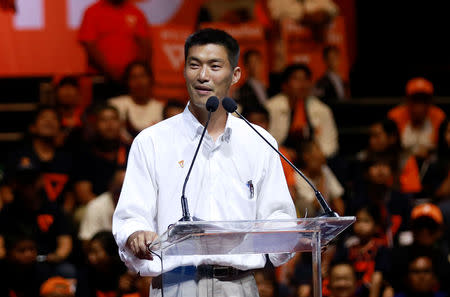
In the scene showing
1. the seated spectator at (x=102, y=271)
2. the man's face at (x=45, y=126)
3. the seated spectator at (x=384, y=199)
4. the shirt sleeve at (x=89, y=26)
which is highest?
the shirt sleeve at (x=89, y=26)

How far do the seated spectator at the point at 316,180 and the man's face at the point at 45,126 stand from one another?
1.98 metres

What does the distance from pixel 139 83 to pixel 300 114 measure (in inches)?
58.3

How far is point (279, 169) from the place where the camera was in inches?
132

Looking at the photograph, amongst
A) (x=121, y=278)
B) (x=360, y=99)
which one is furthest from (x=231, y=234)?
(x=360, y=99)

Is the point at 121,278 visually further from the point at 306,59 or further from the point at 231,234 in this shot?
the point at 306,59

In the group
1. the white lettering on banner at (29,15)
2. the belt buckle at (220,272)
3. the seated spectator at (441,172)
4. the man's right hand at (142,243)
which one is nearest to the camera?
the man's right hand at (142,243)

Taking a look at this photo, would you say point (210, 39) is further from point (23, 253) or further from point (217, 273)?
point (23, 253)

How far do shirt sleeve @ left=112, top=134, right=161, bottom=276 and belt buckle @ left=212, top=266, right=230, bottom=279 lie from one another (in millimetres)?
213

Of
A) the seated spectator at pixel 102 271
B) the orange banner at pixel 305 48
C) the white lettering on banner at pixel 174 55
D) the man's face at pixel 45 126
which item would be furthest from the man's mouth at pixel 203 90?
the orange banner at pixel 305 48

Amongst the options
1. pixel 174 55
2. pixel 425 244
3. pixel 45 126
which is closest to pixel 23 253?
pixel 45 126

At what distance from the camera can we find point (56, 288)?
5.83m

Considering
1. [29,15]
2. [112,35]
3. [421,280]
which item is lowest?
[421,280]

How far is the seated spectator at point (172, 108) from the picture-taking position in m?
7.28

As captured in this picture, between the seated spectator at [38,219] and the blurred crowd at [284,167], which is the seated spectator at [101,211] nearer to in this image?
the blurred crowd at [284,167]
